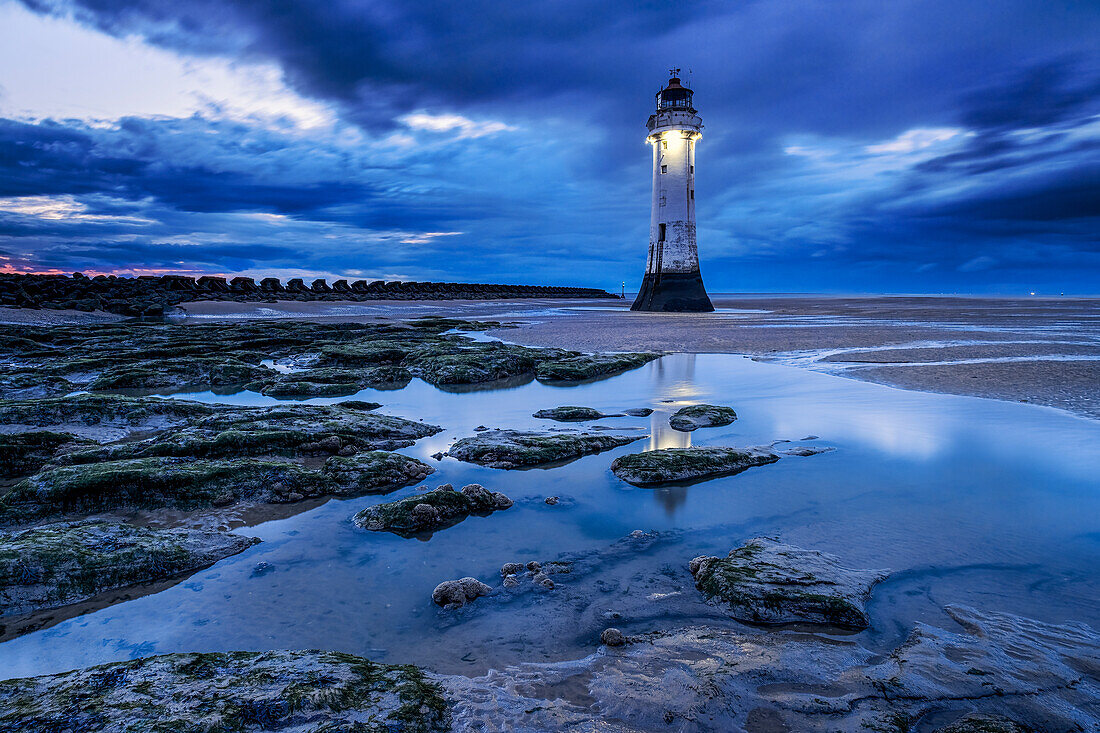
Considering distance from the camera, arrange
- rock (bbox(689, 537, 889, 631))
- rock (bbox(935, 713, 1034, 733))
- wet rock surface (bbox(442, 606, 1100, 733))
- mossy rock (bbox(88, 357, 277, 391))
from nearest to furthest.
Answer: rock (bbox(935, 713, 1034, 733)) < wet rock surface (bbox(442, 606, 1100, 733)) < rock (bbox(689, 537, 889, 631)) < mossy rock (bbox(88, 357, 277, 391))

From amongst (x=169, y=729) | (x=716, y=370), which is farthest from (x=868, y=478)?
(x=716, y=370)

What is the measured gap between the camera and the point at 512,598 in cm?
330

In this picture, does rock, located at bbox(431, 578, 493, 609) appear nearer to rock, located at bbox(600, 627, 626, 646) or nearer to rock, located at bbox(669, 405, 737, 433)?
rock, located at bbox(600, 627, 626, 646)

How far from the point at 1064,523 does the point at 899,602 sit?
7.40ft

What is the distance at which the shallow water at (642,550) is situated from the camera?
2.93 metres

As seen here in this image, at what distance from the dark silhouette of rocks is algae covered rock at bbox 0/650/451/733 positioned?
115 ft

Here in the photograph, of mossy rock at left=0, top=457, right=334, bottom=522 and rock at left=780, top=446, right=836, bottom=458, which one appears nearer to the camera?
mossy rock at left=0, top=457, right=334, bottom=522

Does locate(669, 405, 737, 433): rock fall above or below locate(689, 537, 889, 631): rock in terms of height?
above

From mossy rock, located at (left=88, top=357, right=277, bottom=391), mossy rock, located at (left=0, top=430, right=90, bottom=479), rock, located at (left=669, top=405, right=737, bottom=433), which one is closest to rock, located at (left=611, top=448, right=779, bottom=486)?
rock, located at (left=669, top=405, right=737, bottom=433)

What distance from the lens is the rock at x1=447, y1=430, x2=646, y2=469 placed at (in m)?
5.89

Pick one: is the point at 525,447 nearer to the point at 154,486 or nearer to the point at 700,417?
the point at 700,417

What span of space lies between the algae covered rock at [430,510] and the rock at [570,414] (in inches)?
123

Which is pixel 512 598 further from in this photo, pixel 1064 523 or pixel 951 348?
pixel 951 348

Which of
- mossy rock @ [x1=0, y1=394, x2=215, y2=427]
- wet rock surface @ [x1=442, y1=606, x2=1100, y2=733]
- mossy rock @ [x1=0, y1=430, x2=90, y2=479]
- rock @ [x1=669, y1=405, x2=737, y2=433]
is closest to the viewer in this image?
wet rock surface @ [x1=442, y1=606, x2=1100, y2=733]
